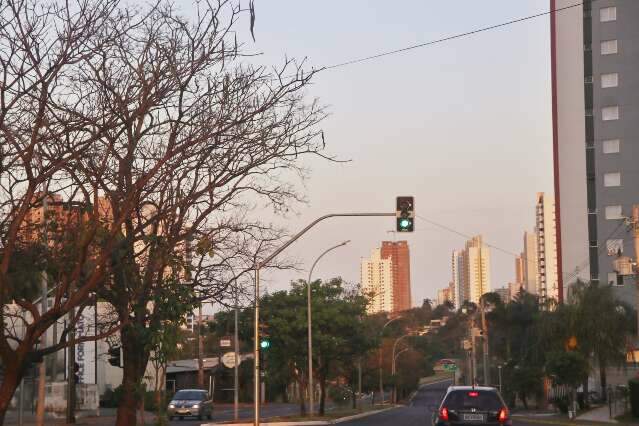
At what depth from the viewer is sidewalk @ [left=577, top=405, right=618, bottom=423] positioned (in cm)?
4458

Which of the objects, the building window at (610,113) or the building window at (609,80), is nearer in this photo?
the building window at (610,113)

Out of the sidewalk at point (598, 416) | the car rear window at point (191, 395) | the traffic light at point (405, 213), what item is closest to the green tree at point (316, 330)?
the car rear window at point (191, 395)

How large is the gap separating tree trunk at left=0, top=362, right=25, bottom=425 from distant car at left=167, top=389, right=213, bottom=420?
132ft

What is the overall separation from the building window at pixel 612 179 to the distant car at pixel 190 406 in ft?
147

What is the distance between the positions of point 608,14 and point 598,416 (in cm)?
4928

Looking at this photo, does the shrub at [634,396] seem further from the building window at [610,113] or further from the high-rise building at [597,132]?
the building window at [610,113]

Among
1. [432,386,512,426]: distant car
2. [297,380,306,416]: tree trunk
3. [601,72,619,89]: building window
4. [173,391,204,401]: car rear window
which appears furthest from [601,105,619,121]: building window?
[432,386,512,426]: distant car

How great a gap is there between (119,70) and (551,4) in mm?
81248

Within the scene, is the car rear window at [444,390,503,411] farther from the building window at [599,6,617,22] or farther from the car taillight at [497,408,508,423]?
the building window at [599,6,617,22]

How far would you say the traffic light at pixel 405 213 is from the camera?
2850cm

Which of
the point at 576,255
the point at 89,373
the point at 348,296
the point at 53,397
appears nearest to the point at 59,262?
the point at 53,397

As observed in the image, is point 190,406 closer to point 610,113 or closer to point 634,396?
point 634,396

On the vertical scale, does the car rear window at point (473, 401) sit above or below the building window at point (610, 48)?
below

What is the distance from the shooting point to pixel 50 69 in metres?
15.0
